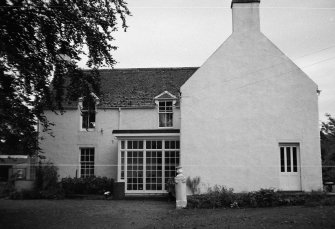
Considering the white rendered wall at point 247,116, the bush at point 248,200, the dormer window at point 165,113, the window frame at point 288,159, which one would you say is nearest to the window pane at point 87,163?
the dormer window at point 165,113

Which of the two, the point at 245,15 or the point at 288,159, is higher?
the point at 245,15

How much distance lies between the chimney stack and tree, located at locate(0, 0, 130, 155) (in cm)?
718

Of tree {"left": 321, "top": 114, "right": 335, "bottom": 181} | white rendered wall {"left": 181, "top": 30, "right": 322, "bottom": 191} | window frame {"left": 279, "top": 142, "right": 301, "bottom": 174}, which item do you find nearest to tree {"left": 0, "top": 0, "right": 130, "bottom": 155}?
white rendered wall {"left": 181, "top": 30, "right": 322, "bottom": 191}

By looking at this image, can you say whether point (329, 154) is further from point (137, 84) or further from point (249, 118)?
point (137, 84)

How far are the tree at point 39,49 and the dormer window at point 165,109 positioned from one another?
866 cm

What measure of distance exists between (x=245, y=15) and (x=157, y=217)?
12466mm

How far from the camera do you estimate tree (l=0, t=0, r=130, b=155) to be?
46.1 ft

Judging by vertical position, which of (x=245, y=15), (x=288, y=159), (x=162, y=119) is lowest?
(x=288, y=159)

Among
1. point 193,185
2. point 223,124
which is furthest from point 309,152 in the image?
point 193,185

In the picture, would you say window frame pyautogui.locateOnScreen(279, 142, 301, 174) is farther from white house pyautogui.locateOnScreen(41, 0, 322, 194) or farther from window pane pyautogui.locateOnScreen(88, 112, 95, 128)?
window pane pyautogui.locateOnScreen(88, 112, 95, 128)

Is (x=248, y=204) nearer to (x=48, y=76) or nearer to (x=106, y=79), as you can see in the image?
(x=48, y=76)

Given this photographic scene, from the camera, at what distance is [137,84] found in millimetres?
27250

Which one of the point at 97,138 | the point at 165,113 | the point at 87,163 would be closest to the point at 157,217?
the point at 165,113

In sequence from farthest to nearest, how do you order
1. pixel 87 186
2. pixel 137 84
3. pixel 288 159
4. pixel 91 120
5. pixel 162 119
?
pixel 137 84, pixel 91 120, pixel 162 119, pixel 87 186, pixel 288 159
